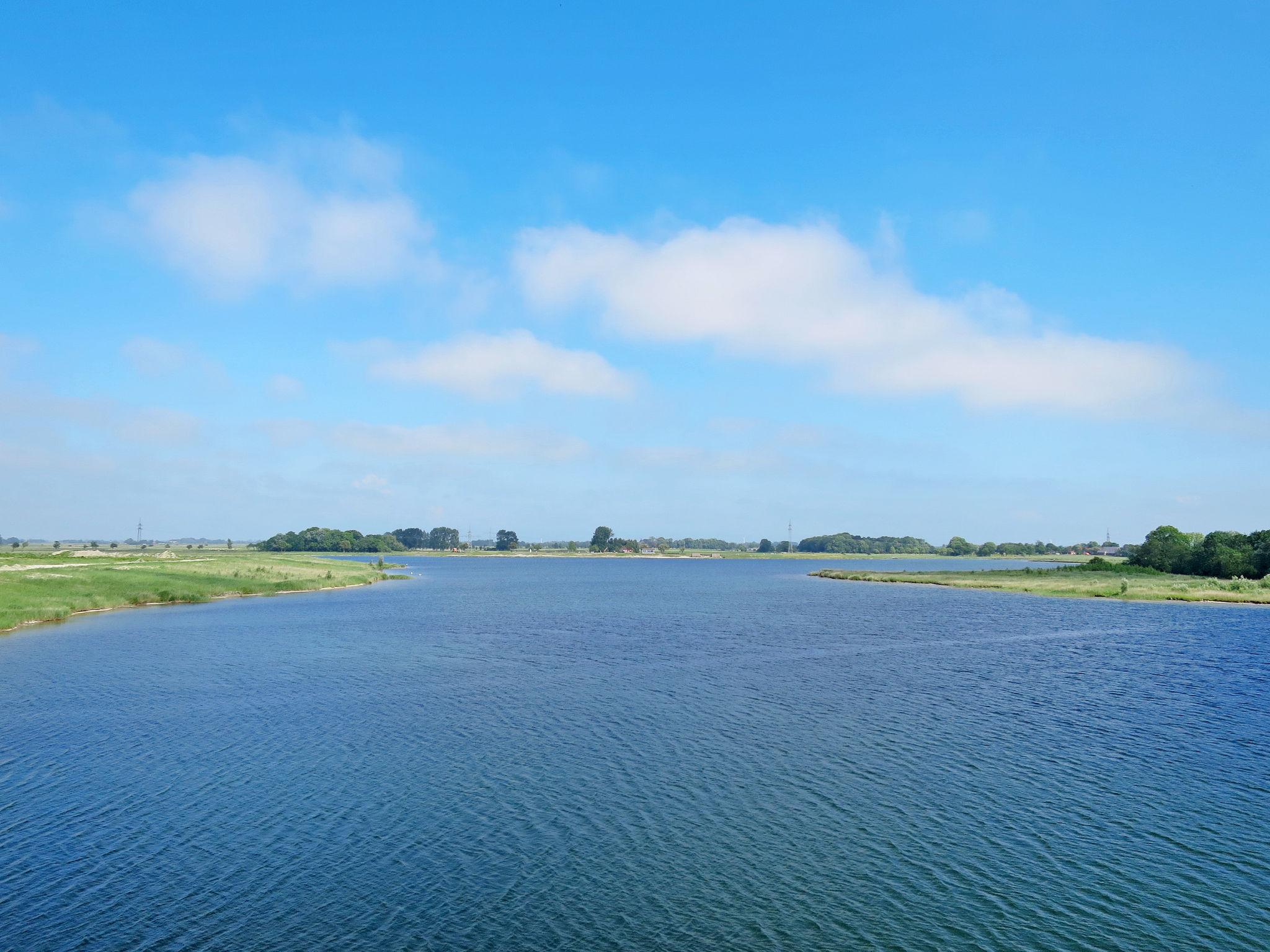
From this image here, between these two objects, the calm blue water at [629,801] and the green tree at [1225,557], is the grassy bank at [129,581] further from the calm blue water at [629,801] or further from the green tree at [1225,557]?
the green tree at [1225,557]

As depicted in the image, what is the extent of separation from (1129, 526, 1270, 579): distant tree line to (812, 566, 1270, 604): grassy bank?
407cm

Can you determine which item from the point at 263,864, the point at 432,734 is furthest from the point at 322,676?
the point at 263,864

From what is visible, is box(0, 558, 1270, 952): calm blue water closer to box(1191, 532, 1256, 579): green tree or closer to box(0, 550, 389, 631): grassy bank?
box(0, 550, 389, 631): grassy bank

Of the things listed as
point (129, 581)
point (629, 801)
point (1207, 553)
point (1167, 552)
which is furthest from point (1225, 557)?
point (129, 581)

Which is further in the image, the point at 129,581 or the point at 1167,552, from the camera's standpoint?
the point at 1167,552

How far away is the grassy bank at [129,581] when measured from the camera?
270ft

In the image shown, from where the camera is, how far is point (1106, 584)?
136m

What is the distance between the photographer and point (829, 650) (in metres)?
68.9

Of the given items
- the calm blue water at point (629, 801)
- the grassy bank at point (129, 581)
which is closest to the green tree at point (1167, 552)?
the calm blue water at point (629, 801)

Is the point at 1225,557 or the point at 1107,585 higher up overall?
the point at 1225,557

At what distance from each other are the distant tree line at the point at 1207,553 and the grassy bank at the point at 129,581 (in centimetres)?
16938

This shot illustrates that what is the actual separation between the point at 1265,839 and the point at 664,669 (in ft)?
123

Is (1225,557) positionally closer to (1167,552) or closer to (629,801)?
(1167,552)

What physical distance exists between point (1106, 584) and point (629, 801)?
13751 cm
